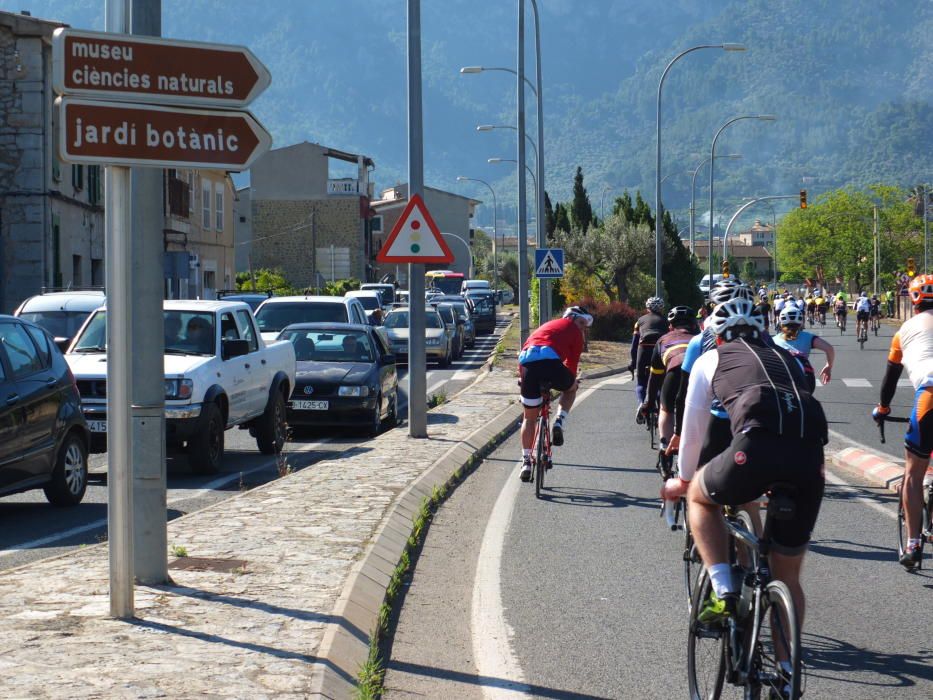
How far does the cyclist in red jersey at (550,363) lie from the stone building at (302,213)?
77986 mm

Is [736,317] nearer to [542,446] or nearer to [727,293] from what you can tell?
[727,293]

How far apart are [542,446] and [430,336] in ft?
76.0

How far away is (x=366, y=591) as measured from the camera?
7.24 metres

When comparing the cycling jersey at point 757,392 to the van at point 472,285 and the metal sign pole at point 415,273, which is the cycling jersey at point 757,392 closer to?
the metal sign pole at point 415,273

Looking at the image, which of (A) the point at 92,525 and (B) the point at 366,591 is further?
(A) the point at 92,525

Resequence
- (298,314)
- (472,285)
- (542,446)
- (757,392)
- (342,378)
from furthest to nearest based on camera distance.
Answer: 1. (472,285)
2. (298,314)
3. (342,378)
4. (542,446)
5. (757,392)

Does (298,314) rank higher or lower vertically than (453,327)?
higher

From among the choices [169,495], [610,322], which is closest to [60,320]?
[169,495]

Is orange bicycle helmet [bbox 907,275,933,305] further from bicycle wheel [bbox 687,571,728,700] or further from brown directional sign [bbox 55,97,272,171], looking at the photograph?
brown directional sign [bbox 55,97,272,171]

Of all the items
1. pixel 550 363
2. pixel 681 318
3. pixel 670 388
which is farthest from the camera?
pixel 550 363

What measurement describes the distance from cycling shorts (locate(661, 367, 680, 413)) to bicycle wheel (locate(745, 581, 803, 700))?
17.8ft

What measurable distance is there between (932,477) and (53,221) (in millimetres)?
29673

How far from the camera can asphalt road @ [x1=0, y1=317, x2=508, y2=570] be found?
954 centimetres

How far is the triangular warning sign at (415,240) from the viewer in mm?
15102
